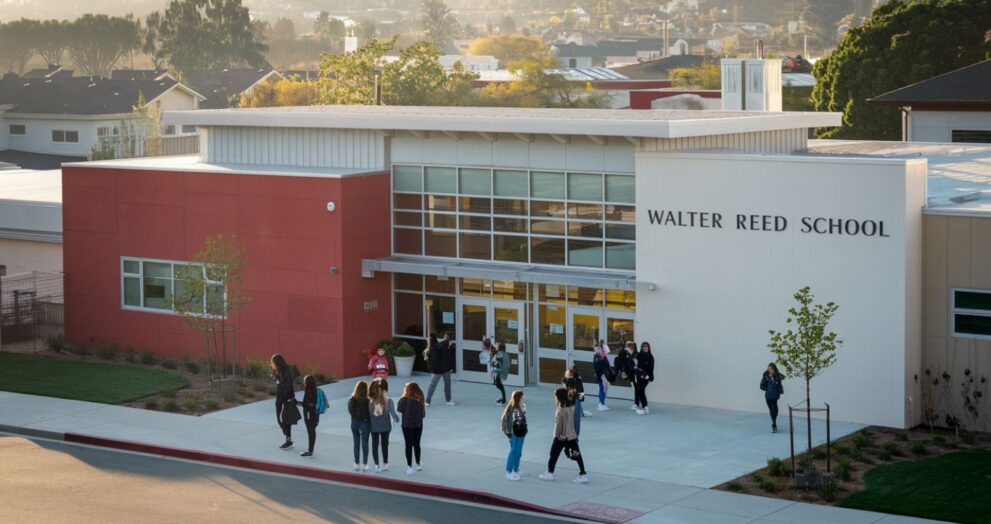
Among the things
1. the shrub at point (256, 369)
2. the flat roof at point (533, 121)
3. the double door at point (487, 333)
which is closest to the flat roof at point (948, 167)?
the flat roof at point (533, 121)

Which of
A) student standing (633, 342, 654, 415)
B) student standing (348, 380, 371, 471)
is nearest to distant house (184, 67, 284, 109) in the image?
student standing (633, 342, 654, 415)

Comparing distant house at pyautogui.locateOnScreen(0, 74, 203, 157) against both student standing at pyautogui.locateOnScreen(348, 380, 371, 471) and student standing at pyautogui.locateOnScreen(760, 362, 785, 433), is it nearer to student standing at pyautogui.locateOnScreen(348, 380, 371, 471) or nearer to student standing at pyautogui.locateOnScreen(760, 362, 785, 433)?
student standing at pyautogui.locateOnScreen(760, 362, 785, 433)

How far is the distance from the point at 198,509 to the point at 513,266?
38.8 ft

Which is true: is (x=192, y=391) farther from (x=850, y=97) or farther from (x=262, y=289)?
(x=850, y=97)

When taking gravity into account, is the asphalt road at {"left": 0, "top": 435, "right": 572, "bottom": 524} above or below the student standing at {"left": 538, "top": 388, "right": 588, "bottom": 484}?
Answer: below

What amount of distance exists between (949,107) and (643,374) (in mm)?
25253

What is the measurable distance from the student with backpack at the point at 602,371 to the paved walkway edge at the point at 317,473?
662 cm

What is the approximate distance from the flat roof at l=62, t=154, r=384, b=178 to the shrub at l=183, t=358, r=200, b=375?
4254 millimetres

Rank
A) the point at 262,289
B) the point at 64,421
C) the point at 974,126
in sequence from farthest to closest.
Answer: the point at 974,126
the point at 262,289
the point at 64,421

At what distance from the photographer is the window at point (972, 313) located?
974 inches

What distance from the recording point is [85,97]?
354 feet

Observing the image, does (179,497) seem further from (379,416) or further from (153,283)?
(153,283)

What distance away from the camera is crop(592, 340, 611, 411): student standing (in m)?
26.9

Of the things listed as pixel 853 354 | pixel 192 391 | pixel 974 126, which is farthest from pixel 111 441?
pixel 974 126
